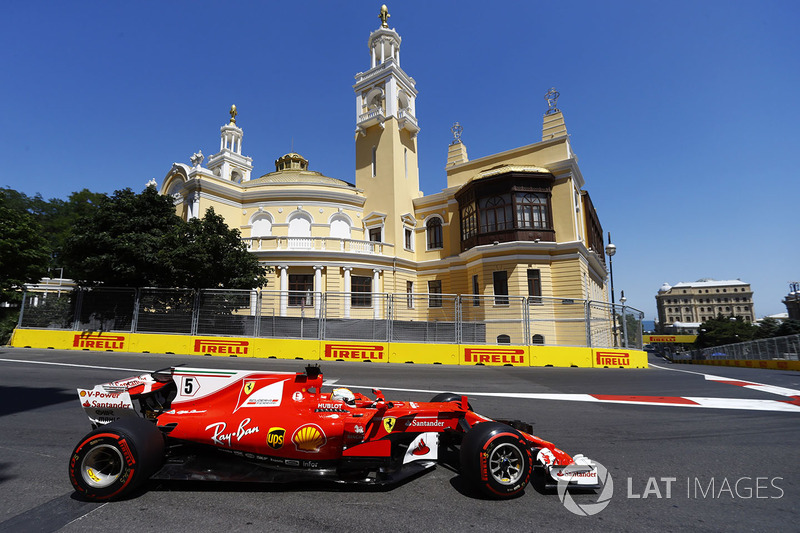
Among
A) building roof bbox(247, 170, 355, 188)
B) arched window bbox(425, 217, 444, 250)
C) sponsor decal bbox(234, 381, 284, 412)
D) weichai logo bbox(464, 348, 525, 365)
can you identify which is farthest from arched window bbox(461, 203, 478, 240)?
sponsor decal bbox(234, 381, 284, 412)

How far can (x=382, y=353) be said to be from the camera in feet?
44.0

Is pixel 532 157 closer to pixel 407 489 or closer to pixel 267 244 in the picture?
pixel 267 244

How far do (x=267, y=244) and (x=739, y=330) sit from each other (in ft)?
235

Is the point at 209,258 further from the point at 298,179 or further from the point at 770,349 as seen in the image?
the point at 770,349

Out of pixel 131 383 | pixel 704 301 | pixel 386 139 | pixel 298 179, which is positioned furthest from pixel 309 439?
pixel 704 301

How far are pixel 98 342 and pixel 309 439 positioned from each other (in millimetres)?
15110

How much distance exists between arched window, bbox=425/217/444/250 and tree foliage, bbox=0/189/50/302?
24.0m

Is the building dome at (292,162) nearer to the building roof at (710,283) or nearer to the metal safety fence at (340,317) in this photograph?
the metal safety fence at (340,317)

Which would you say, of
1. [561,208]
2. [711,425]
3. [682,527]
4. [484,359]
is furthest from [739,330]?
[682,527]

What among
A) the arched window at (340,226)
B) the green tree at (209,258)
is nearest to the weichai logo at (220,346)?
the green tree at (209,258)

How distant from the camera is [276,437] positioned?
3473 millimetres

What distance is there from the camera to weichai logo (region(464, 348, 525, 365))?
1330cm

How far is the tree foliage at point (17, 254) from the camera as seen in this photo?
60.5 ft

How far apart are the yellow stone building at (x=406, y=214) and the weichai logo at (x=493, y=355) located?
20.7 ft
